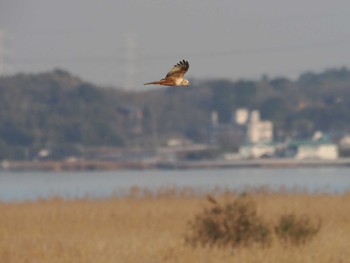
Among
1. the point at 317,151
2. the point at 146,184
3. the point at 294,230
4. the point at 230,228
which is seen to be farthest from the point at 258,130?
the point at 230,228

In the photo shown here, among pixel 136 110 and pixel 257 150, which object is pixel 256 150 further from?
pixel 136 110

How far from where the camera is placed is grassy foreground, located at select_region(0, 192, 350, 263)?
2092 cm

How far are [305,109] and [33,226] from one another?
107028 millimetres

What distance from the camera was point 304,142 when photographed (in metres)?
130

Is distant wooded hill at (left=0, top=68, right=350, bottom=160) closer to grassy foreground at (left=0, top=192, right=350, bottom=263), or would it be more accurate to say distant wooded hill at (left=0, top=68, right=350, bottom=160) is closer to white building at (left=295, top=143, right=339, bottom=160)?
white building at (left=295, top=143, right=339, bottom=160)

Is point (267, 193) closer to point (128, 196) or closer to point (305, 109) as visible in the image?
point (128, 196)

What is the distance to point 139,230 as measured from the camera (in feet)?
93.8

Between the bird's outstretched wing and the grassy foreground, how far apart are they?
873 centimetres

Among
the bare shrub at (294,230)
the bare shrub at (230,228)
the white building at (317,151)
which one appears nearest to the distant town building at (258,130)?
the white building at (317,151)

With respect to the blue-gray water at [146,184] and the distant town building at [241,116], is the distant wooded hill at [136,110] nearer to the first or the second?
the distant town building at [241,116]

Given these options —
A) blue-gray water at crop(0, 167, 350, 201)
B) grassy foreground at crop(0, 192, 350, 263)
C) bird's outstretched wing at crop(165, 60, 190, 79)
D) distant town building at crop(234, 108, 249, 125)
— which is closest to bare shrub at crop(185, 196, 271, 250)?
grassy foreground at crop(0, 192, 350, 263)

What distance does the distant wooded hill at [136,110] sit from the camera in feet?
389

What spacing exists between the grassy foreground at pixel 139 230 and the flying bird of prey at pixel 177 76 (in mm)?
8743

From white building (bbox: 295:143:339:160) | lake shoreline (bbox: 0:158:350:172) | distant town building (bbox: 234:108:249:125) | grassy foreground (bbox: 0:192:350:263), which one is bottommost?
grassy foreground (bbox: 0:192:350:263)
